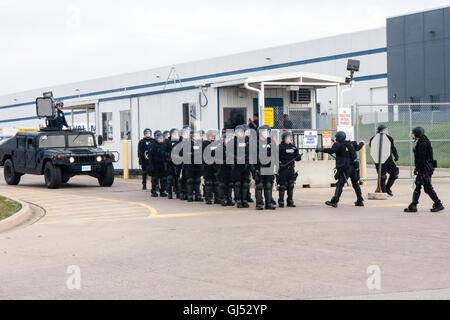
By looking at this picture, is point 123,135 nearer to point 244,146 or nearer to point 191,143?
point 191,143

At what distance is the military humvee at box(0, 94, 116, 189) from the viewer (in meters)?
20.7

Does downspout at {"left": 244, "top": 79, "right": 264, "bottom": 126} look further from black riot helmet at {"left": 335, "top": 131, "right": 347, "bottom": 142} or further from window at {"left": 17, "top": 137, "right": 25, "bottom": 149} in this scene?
window at {"left": 17, "top": 137, "right": 25, "bottom": 149}

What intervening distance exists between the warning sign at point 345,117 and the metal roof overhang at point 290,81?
2.00 metres

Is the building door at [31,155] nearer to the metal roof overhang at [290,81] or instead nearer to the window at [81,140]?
the window at [81,140]

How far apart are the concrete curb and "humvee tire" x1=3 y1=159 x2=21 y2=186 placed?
8.71 metres

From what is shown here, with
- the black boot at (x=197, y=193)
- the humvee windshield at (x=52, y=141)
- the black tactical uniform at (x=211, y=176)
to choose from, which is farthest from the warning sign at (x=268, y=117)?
the humvee windshield at (x=52, y=141)

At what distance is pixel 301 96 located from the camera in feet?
75.0

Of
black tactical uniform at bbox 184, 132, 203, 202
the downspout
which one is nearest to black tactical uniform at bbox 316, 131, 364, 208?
black tactical uniform at bbox 184, 132, 203, 202

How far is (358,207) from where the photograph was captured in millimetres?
15062

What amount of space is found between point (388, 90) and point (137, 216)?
127ft

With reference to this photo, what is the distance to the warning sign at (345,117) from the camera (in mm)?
19766

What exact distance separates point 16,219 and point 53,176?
303 inches
